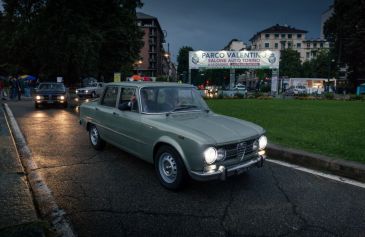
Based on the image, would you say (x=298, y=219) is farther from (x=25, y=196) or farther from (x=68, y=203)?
(x=25, y=196)

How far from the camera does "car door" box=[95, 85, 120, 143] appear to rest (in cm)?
600

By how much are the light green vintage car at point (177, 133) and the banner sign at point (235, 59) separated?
95.2ft

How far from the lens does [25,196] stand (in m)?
4.08

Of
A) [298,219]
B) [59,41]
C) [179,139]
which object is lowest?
[298,219]

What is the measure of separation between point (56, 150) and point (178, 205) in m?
4.20

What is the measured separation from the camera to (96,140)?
6.95 m

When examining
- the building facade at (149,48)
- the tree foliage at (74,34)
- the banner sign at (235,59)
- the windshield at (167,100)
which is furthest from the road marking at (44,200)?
the building facade at (149,48)

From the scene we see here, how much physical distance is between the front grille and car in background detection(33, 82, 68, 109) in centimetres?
1594

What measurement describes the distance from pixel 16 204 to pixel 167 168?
6.93ft

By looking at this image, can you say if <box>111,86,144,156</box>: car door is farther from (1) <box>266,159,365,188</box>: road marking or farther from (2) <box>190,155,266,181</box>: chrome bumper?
(1) <box>266,159,365,188</box>: road marking

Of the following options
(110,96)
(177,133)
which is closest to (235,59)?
(110,96)

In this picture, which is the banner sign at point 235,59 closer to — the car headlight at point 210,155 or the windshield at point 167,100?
the windshield at point 167,100

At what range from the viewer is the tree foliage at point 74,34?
30891 mm

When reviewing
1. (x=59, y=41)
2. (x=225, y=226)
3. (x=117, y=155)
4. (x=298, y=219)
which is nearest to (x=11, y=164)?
(x=117, y=155)
